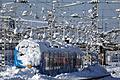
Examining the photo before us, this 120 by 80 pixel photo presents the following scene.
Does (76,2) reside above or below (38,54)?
above

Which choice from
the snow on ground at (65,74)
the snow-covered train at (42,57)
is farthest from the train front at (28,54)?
the snow on ground at (65,74)

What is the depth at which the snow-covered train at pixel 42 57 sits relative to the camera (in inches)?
1284

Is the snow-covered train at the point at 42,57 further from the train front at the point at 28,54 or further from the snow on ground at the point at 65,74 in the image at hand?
the snow on ground at the point at 65,74

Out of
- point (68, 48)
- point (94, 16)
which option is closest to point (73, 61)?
point (68, 48)

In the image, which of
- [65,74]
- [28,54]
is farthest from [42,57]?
[65,74]

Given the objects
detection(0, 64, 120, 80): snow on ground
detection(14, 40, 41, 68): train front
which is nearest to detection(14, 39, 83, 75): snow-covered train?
detection(14, 40, 41, 68): train front

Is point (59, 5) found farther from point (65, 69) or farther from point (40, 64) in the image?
point (40, 64)

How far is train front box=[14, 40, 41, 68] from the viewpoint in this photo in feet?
107

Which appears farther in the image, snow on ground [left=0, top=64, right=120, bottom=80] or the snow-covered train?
the snow-covered train

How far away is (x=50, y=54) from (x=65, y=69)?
12.4 ft

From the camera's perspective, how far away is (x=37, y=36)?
268 ft

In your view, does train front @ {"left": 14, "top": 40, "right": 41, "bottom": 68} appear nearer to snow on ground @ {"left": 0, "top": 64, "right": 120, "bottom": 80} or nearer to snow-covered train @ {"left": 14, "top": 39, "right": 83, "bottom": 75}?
snow-covered train @ {"left": 14, "top": 39, "right": 83, "bottom": 75}

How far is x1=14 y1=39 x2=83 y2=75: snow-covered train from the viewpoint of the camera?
32.6 meters

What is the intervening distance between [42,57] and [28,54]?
1450 millimetres
